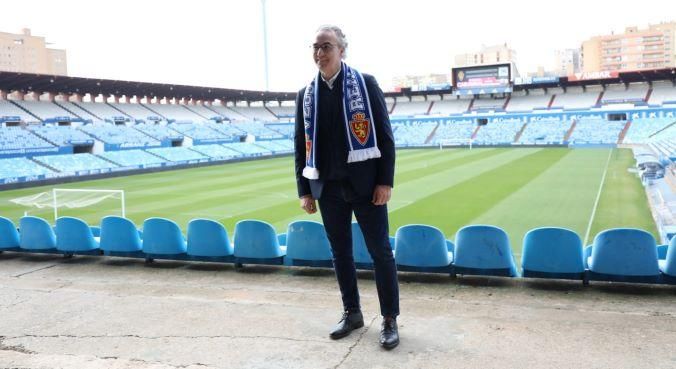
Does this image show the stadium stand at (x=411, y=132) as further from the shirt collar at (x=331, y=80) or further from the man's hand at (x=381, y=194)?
the man's hand at (x=381, y=194)

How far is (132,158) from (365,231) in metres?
31.5

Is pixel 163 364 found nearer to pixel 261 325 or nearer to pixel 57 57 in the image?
pixel 261 325

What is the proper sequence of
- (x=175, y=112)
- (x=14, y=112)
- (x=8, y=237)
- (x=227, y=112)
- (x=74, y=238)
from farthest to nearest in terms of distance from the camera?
(x=227, y=112), (x=175, y=112), (x=14, y=112), (x=8, y=237), (x=74, y=238)

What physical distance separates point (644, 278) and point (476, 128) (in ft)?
170

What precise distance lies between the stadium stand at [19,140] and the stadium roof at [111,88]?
622 centimetres

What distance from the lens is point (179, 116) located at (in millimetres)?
51750

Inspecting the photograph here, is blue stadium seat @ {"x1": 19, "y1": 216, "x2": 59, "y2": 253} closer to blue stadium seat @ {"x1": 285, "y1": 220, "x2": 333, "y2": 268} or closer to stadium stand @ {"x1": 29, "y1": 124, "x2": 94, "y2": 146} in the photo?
blue stadium seat @ {"x1": 285, "y1": 220, "x2": 333, "y2": 268}

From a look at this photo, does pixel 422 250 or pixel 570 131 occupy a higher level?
pixel 570 131

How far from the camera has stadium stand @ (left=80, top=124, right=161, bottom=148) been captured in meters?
35.5

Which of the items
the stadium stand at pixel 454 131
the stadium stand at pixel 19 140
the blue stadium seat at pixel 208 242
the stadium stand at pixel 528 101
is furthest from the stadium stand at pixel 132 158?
the stadium stand at pixel 528 101

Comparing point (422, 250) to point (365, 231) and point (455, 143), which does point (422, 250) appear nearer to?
point (365, 231)

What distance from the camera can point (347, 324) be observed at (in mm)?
3385

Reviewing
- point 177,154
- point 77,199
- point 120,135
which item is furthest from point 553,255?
point 120,135

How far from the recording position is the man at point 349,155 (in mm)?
3193
